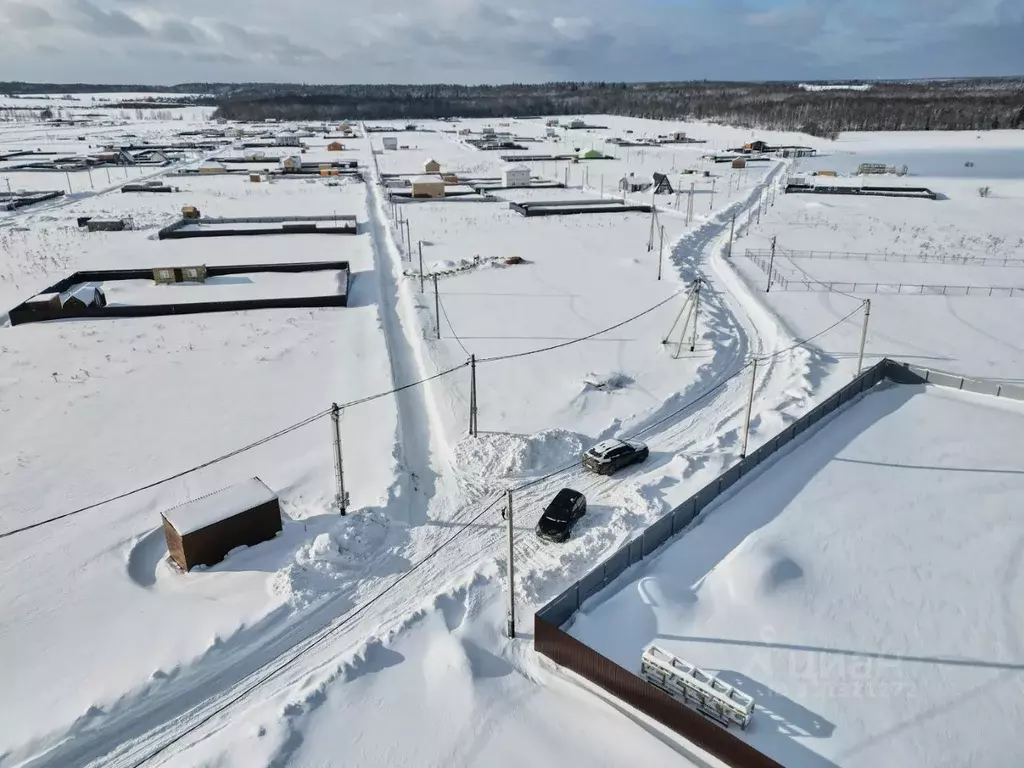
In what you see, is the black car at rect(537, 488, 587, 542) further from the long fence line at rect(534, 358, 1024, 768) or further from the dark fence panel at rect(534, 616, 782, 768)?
the dark fence panel at rect(534, 616, 782, 768)

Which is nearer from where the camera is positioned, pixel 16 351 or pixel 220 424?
pixel 220 424

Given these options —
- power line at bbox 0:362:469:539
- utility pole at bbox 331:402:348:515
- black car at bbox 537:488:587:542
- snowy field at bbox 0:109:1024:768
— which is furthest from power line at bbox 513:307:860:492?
power line at bbox 0:362:469:539

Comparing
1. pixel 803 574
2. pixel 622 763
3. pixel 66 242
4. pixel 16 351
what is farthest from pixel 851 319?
pixel 66 242

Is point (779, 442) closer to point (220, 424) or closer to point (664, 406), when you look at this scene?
point (664, 406)

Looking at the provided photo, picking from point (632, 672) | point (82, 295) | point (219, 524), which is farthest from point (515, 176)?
point (632, 672)

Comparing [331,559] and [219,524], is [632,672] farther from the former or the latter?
[219,524]

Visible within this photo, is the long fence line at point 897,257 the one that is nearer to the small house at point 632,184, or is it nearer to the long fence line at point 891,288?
the long fence line at point 891,288
